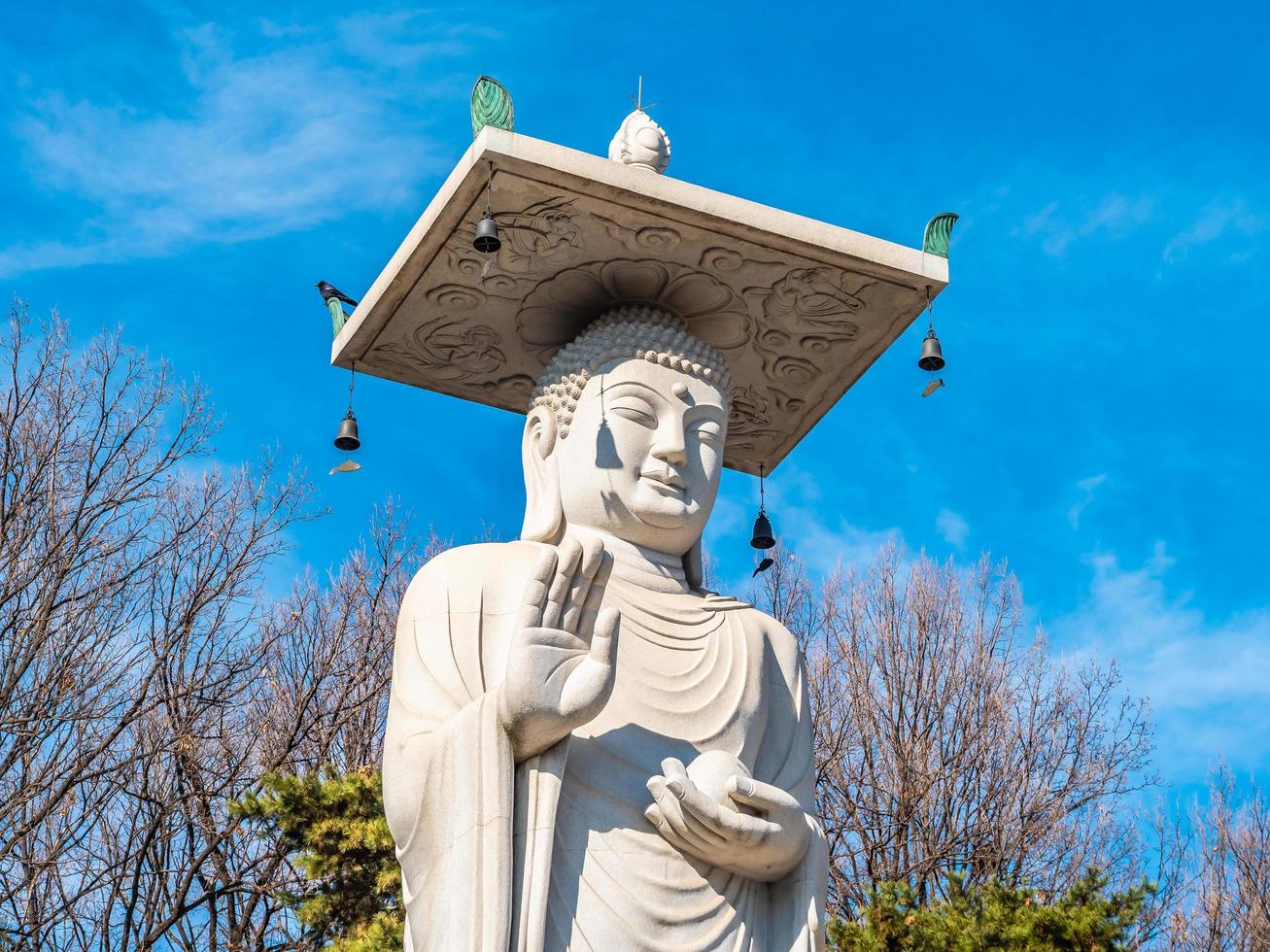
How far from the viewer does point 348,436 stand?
7.08m

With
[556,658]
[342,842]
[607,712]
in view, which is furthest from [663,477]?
[342,842]

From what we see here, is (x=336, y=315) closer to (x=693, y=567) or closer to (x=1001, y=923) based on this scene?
(x=693, y=567)

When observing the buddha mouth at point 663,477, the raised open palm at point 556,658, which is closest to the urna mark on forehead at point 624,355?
the buddha mouth at point 663,477

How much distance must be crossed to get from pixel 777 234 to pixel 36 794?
385 inches

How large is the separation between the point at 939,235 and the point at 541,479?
1871 mm

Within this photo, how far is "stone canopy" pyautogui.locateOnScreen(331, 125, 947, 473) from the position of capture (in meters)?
6.12

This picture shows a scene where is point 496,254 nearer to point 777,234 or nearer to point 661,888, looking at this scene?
point 777,234

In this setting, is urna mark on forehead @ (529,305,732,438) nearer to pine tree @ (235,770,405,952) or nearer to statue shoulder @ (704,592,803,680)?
statue shoulder @ (704,592,803,680)

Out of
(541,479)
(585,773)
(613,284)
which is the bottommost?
(585,773)

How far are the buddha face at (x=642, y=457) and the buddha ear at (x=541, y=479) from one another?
0.14 feet

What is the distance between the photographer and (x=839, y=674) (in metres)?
20.1

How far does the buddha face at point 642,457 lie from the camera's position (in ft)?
21.0

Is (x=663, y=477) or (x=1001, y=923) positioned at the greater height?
(x=663, y=477)

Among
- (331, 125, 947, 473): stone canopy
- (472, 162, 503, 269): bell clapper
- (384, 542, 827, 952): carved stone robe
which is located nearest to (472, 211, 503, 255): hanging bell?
(472, 162, 503, 269): bell clapper
